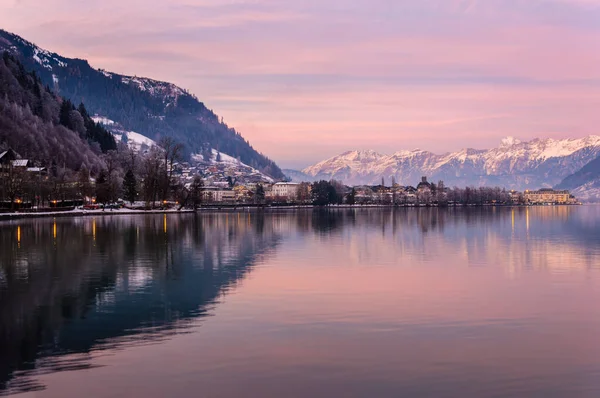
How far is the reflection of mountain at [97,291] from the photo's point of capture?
2373 centimetres

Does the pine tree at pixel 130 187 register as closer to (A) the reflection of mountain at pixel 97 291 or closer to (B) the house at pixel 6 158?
→ (B) the house at pixel 6 158

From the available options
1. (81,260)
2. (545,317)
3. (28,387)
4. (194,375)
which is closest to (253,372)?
(194,375)

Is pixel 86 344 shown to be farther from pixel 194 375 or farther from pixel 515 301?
pixel 515 301

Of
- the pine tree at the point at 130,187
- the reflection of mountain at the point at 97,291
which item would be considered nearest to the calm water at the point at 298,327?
the reflection of mountain at the point at 97,291

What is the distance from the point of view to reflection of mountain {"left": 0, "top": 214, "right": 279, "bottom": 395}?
23730 millimetres

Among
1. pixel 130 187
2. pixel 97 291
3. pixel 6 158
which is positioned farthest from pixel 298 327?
pixel 130 187

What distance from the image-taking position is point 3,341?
23.8m

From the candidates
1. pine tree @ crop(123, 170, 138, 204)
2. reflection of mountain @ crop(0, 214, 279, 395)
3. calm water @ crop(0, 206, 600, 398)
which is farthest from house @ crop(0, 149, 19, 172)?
calm water @ crop(0, 206, 600, 398)

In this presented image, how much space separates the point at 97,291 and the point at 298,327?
1308cm

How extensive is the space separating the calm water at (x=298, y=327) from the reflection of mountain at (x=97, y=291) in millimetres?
118

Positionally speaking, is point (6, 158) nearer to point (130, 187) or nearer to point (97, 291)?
point (130, 187)

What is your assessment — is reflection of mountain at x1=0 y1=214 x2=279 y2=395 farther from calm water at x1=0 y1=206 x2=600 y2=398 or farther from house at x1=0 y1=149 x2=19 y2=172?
house at x1=0 y1=149 x2=19 y2=172

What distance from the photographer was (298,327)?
26.5 m

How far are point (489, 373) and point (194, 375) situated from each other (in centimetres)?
831
